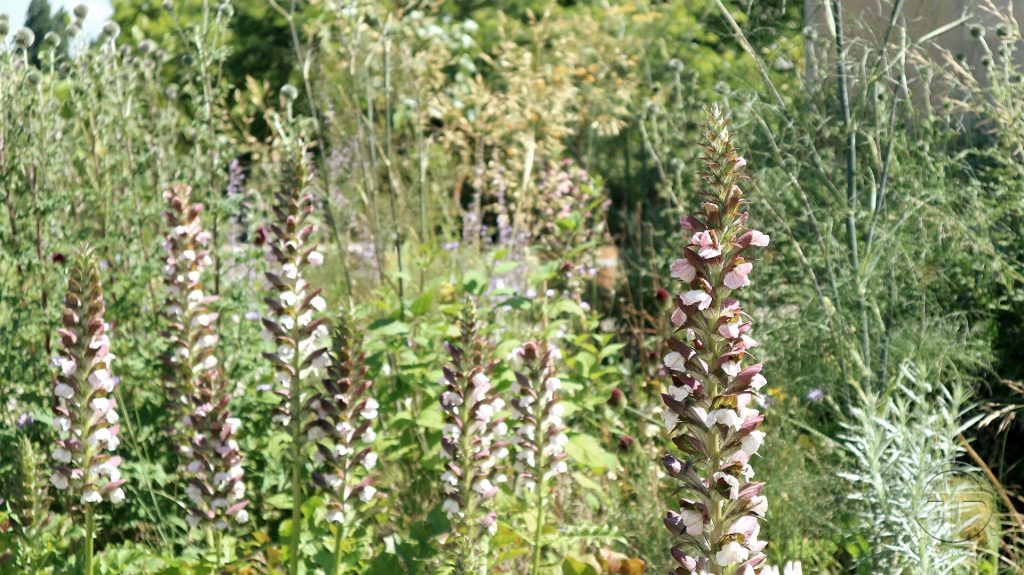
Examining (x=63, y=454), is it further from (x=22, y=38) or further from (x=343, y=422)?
(x=22, y=38)

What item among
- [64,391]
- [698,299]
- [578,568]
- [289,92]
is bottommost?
[578,568]

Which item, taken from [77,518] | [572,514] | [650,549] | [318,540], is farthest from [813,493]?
[77,518]

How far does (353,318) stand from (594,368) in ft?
4.86

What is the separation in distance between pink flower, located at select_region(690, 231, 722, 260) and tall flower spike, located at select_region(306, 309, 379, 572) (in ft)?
4.17

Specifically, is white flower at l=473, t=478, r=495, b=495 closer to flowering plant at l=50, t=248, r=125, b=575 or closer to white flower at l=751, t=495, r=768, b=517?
flowering plant at l=50, t=248, r=125, b=575

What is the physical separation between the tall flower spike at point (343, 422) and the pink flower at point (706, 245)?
1272 mm

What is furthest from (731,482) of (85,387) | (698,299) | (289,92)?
(289,92)

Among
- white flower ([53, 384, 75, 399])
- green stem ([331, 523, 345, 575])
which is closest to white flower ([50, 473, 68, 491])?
white flower ([53, 384, 75, 399])

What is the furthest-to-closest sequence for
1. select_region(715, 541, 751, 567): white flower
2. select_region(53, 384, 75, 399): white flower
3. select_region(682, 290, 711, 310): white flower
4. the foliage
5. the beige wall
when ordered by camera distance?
the beige wall < the foliage < select_region(53, 384, 75, 399): white flower < select_region(715, 541, 751, 567): white flower < select_region(682, 290, 711, 310): white flower

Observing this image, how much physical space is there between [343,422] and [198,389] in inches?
20.8

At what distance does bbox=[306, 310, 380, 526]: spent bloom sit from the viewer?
9.21ft

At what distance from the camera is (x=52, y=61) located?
4.24 metres

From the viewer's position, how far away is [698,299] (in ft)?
5.70

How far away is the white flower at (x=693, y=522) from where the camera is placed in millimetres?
1853
